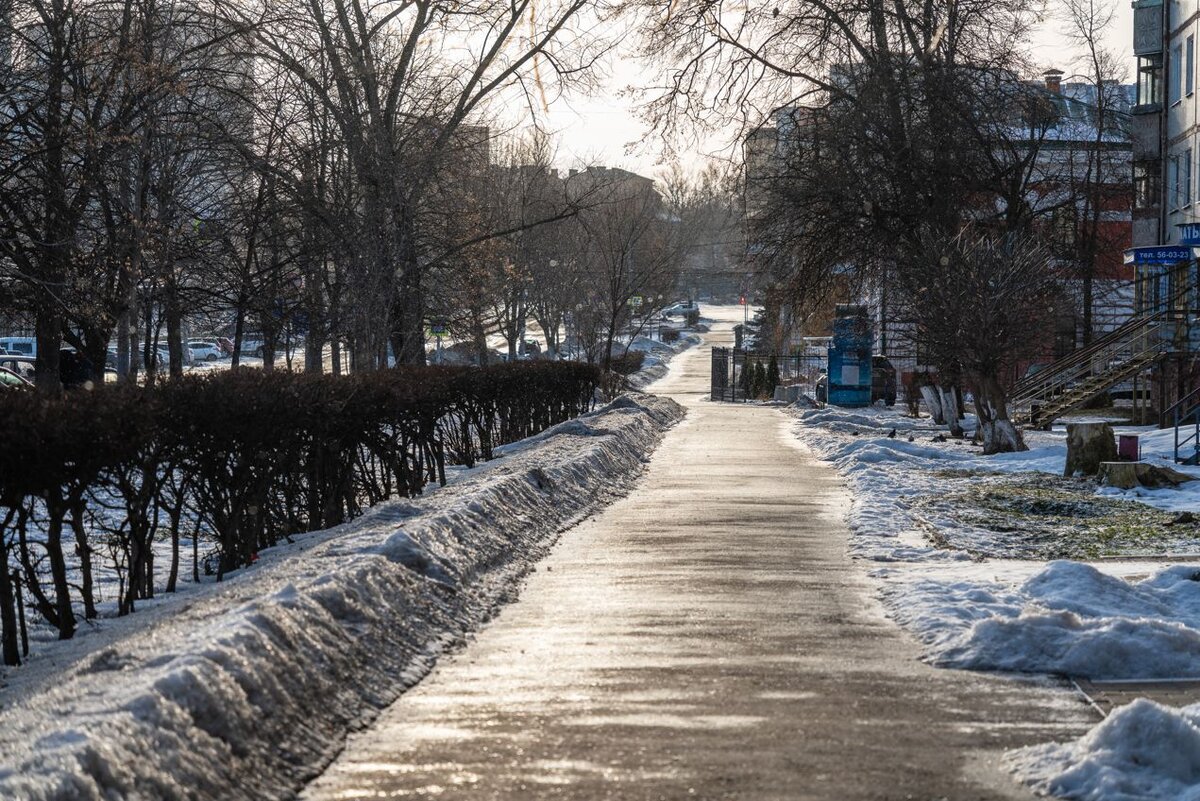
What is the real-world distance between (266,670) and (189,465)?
4.55 m

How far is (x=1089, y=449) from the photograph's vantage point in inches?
845

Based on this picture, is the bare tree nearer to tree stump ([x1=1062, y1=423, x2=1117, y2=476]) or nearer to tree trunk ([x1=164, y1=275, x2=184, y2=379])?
tree stump ([x1=1062, y1=423, x2=1117, y2=476])

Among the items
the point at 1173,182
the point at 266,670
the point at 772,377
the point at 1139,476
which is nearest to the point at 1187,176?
the point at 1173,182

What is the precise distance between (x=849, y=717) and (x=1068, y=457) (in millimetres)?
15371

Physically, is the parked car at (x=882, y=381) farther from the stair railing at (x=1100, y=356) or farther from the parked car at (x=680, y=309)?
the parked car at (x=680, y=309)

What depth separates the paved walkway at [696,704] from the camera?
617 cm

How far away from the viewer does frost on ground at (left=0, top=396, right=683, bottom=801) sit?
5.51 meters

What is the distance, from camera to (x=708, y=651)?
8.73m

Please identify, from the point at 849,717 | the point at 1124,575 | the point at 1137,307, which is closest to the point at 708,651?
the point at 849,717

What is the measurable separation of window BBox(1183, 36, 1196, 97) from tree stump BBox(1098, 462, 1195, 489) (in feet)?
82.4

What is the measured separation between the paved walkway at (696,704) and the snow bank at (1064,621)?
0.96ft

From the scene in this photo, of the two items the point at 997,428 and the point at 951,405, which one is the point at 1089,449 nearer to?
the point at 997,428

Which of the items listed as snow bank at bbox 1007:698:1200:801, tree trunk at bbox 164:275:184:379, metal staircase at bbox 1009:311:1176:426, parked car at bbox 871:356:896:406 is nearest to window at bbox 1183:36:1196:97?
metal staircase at bbox 1009:311:1176:426

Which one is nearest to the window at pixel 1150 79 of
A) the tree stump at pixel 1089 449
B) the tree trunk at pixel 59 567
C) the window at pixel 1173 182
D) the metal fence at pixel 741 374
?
the window at pixel 1173 182
